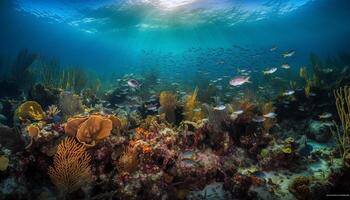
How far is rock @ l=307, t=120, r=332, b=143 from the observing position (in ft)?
31.5

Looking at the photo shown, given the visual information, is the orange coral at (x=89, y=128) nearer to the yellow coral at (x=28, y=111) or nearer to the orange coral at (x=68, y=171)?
the orange coral at (x=68, y=171)

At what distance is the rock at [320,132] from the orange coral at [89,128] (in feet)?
26.3

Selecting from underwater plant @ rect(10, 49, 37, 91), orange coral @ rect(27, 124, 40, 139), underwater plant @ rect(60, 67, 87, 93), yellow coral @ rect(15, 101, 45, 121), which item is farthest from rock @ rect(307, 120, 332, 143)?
underwater plant @ rect(10, 49, 37, 91)

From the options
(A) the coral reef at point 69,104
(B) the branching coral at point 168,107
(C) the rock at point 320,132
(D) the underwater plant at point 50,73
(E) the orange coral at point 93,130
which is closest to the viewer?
(E) the orange coral at point 93,130

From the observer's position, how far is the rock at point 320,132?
31.5 feet

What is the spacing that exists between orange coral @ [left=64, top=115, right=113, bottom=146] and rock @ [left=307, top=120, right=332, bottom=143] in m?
8.01

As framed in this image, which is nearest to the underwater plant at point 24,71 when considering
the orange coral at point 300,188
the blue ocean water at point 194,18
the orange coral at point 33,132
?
the blue ocean water at point 194,18

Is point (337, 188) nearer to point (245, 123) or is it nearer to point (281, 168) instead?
point (281, 168)

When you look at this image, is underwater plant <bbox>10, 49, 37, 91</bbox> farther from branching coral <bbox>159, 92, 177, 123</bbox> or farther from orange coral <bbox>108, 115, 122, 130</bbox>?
orange coral <bbox>108, 115, 122, 130</bbox>

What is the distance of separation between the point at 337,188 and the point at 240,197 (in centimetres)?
226

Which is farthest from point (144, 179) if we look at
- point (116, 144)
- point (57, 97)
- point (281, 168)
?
point (57, 97)

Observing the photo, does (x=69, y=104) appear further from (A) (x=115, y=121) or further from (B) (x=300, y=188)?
(B) (x=300, y=188)

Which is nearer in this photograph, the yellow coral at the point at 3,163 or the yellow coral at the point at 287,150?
the yellow coral at the point at 3,163

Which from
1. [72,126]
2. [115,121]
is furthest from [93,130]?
[115,121]
